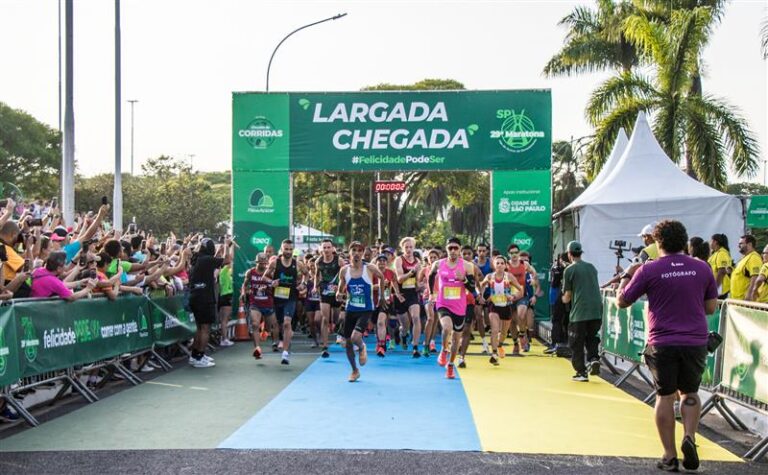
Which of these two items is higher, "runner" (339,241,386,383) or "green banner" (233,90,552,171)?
"green banner" (233,90,552,171)

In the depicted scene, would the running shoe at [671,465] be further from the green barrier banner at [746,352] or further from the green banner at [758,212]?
the green banner at [758,212]

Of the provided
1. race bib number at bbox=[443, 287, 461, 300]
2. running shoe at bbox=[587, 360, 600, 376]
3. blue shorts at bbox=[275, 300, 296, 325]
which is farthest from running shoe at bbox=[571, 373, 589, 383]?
blue shorts at bbox=[275, 300, 296, 325]

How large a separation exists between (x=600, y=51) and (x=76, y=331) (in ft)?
86.3

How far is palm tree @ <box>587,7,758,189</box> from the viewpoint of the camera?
2441 cm

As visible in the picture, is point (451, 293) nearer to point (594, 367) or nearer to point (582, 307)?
point (582, 307)

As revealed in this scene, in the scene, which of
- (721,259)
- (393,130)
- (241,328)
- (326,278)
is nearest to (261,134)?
(393,130)

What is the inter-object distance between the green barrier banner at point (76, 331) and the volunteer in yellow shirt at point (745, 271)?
29.0 ft

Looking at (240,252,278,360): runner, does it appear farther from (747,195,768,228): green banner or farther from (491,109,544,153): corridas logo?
(747,195,768,228): green banner

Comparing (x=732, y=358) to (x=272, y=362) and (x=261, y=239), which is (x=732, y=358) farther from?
(x=261, y=239)

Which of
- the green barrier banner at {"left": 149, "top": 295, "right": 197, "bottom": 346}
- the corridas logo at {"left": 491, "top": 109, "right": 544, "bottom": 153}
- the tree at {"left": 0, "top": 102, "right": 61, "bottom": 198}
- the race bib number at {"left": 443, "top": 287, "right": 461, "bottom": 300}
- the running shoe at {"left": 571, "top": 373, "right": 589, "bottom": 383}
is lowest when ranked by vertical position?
the running shoe at {"left": 571, "top": 373, "right": 589, "bottom": 383}

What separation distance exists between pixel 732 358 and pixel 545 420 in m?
2.10

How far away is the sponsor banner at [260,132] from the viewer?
66.1 feet

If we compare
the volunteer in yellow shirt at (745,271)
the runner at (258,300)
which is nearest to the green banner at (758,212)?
the volunteer in yellow shirt at (745,271)

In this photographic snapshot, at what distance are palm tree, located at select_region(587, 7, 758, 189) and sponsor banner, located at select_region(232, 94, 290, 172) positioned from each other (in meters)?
10.7
